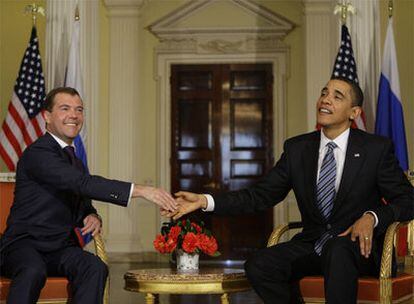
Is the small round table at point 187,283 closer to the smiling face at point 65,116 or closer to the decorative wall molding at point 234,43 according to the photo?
the smiling face at point 65,116

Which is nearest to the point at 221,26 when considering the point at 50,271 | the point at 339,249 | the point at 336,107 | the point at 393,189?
the point at 336,107

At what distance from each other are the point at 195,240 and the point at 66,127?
1.02 m

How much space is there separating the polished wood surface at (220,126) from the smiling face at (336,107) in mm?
7060

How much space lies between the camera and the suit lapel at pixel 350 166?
14.5 feet

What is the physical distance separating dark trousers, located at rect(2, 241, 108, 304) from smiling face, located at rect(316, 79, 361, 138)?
1460 millimetres

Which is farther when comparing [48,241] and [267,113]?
[267,113]

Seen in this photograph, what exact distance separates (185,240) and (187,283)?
344 mm

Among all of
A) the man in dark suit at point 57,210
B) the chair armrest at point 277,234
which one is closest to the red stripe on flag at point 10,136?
the man in dark suit at point 57,210

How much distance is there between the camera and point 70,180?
421 centimetres

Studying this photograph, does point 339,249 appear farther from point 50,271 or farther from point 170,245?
point 50,271

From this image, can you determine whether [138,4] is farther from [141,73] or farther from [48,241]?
[48,241]

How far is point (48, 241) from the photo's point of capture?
4297mm

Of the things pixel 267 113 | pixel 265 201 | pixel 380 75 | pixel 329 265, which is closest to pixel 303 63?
pixel 267 113

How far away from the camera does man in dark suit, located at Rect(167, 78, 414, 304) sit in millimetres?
4289
